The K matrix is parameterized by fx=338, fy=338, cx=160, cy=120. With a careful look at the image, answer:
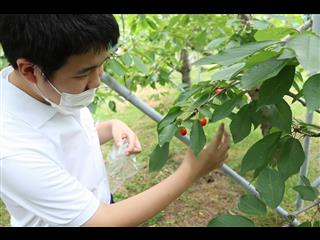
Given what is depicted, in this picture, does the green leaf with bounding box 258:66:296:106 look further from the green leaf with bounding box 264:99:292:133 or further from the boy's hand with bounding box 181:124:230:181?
the boy's hand with bounding box 181:124:230:181

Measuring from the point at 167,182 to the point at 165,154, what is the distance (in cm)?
7

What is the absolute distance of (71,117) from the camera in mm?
987

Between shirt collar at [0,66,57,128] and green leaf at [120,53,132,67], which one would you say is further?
green leaf at [120,53,132,67]

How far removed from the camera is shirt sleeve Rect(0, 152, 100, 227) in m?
0.73

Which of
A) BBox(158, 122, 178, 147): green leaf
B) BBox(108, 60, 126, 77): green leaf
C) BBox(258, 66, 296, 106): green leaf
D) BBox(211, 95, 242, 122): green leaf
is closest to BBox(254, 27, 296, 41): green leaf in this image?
BBox(258, 66, 296, 106): green leaf

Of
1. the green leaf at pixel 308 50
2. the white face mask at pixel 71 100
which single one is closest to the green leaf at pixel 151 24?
the white face mask at pixel 71 100

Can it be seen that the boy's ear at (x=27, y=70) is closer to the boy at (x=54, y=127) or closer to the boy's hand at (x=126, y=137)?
the boy at (x=54, y=127)

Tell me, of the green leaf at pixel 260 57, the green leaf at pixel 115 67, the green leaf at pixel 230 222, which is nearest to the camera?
the green leaf at pixel 260 57

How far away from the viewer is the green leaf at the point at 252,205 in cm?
80

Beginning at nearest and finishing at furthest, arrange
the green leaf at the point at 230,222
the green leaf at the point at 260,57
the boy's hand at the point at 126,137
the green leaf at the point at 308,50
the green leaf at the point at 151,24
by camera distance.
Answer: the green leaf at the point at 308,50 → the green leaf at the point at 260,57 → the green leaf at the point at 230,222 → the boy's hand at the point at 126,137 → the green leaf at the point at 151,24

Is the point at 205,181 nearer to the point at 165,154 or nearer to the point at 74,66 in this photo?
the point at 165,154

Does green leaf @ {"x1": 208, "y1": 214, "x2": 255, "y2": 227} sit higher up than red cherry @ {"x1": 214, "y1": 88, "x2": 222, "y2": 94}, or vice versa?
red cherry @ {"x1": 214, "y1": 88, "x2": 222, "y2": 94}
